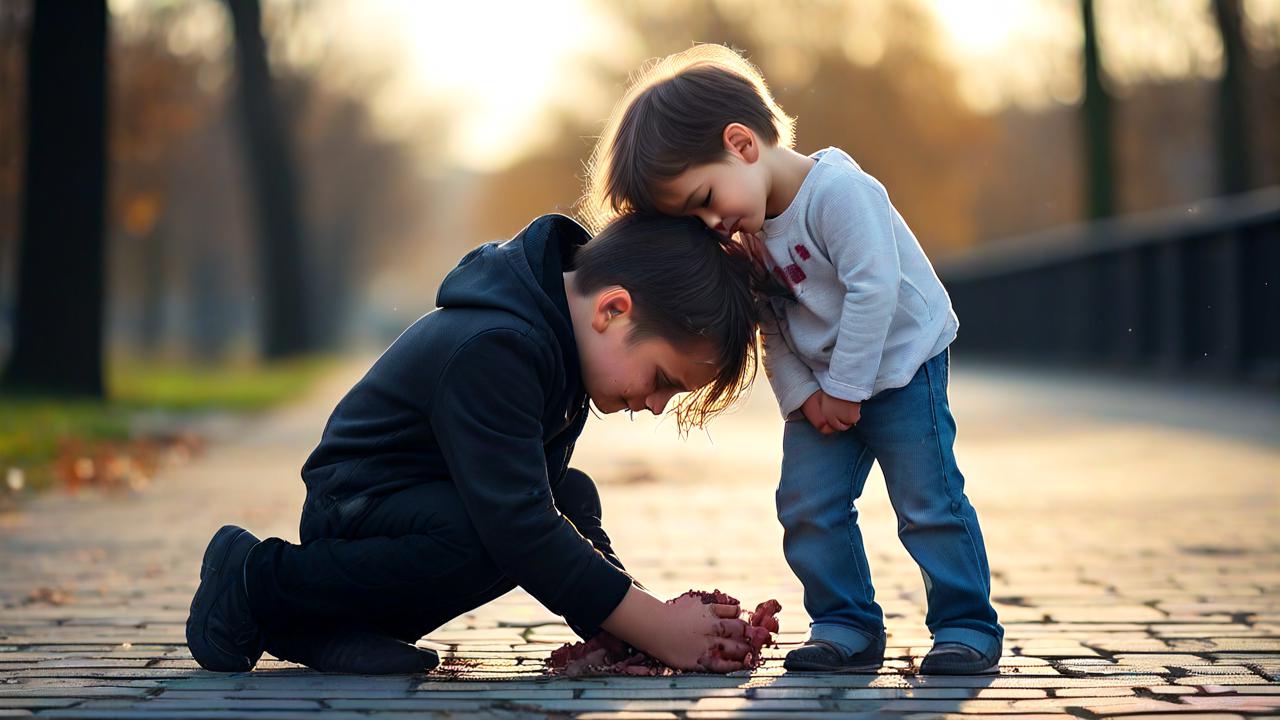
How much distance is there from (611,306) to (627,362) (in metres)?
0.12

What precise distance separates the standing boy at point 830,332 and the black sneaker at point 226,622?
42.9 inches

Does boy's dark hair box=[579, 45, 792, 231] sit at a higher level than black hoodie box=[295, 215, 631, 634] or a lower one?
higher

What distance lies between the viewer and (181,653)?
140 inches

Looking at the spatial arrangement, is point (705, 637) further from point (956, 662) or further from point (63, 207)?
point (63, 207)

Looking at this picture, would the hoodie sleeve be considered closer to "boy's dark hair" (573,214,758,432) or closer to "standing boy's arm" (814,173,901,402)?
"boy's dark hair" (573,214,758,432)

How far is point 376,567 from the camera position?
320 cm

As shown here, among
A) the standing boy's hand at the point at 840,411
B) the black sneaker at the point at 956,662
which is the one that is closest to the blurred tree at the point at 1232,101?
the standing boy's hand at the point at 840,411

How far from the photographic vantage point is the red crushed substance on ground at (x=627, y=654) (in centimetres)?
324

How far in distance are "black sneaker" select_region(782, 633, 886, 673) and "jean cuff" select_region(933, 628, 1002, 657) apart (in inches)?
6.1

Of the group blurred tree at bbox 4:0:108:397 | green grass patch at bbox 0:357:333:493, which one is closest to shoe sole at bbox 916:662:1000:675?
green grass patch at bbox 0:357:333:493

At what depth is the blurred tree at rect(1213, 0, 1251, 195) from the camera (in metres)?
22.2

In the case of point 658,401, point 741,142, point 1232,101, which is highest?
point 1232,101

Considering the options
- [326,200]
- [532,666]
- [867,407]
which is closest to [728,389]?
Result: [867,407]

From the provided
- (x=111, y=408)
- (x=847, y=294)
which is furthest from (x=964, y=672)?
(x=111, y=408)
